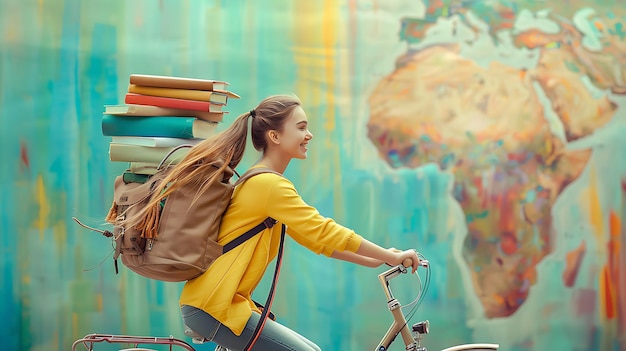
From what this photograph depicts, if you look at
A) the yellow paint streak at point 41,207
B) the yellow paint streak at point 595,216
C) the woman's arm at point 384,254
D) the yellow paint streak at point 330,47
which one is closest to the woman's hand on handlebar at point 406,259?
the woman's arm at point 384,254

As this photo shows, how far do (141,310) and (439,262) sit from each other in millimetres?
1628

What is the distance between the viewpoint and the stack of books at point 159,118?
3074mm

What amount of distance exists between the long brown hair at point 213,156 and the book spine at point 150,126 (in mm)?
310

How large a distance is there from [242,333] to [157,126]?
37.0 inches

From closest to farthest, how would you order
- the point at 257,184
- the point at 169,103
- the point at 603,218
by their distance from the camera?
1. the point at 257,184
2. the point at 169,103
3. the point at 603,218

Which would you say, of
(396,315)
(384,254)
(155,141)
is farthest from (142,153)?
(396,315)

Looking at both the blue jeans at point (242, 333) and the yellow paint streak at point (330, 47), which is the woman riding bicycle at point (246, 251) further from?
the yellow paint streak at point (330, 47)

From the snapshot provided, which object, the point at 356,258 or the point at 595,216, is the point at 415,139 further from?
the point at 356,258

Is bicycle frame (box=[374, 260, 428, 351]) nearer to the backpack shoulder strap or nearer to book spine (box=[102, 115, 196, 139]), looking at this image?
the backpack shoulder strap

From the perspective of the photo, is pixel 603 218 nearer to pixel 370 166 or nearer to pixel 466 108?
pixel 466 108

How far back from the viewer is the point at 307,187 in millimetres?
4223

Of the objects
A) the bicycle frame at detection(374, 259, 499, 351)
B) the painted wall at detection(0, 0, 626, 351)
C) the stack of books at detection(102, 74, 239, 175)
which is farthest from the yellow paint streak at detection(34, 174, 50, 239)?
the bicycle frame at detection(374, 259, 499, 351)

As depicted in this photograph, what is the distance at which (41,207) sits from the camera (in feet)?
14.1

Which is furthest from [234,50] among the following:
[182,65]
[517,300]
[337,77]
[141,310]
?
[517,300]
